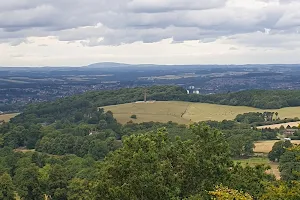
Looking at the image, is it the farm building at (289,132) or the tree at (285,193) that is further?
the farm building at (289,132)

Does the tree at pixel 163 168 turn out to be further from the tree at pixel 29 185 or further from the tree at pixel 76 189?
the tree at pixel 29 185

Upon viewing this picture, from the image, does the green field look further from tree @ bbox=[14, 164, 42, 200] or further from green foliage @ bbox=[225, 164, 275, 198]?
green foliage @ bbox=[225, 164, 275, 198]

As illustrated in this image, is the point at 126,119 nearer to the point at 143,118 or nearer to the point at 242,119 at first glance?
the point at 143,118

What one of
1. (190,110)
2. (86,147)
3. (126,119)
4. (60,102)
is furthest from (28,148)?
(60,102)

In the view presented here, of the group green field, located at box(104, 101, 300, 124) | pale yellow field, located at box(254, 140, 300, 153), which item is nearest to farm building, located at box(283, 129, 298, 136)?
pale yellow field, located at box(254, 140, 300, 153)

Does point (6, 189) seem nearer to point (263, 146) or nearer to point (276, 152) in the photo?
point (276, 152)

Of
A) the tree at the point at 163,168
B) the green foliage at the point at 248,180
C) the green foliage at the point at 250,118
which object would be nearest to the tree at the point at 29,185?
the tree at the point at 163,168

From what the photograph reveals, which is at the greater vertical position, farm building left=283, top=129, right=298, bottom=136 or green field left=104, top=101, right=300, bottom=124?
farm building left=283, top=129, right=298, bottom=136
